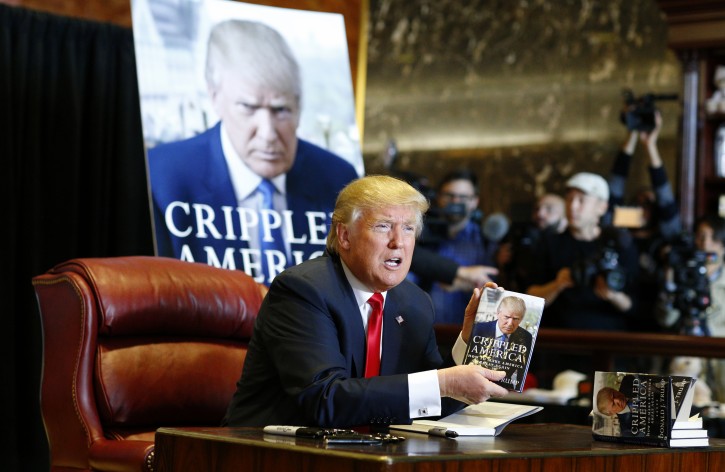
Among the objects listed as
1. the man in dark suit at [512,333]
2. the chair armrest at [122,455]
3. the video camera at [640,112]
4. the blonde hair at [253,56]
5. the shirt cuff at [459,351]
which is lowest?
the chair armrest at [122,455]

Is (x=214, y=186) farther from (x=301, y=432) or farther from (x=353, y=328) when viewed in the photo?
(x=301, y=432)

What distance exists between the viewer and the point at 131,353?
2.64 metres

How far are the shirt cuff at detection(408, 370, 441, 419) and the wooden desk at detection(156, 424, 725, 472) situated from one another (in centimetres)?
7

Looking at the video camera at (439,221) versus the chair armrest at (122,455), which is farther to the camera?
the video camera at (439,221)

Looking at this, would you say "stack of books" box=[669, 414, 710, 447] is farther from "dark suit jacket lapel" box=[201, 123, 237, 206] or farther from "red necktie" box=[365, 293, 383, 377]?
"dark suit jacket lapel" box=[201, 123, 237, 206]

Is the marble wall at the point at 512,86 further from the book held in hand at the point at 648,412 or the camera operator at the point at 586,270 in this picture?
the book held in hand at the point at 648,412

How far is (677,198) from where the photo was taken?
5.75 meters

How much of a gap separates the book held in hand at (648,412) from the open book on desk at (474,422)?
16 centimetres

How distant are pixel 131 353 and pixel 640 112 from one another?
382 centimetres

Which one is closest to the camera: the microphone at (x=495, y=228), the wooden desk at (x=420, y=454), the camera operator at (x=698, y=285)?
the wooden desk at (x=420, y=454)

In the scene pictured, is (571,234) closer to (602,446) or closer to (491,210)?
(491,210)

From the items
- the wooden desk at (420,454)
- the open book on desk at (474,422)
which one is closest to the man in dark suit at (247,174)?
the open book on desk at (474,422)

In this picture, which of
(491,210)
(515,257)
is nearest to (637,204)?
(515,257)

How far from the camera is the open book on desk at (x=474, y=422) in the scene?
203 centimetres
